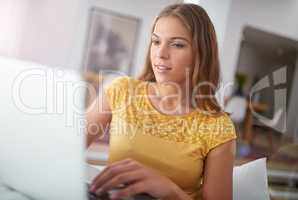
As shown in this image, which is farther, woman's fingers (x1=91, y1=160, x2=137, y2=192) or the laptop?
woman's fingers (x1=91, y1=160, x2=137, y2=192)

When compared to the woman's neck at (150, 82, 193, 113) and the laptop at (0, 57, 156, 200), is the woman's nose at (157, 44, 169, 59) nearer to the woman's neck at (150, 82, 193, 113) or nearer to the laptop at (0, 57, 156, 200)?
the woman's neck at (150, 82, 193, 113)

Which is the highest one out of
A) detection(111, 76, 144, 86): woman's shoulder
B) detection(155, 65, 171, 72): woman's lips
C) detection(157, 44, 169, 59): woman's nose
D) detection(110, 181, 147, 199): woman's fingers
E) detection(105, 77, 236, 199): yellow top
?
detection(157, 44, 169, 59): woman's nose

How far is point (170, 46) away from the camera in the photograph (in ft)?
1.22

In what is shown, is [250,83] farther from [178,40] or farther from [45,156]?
[45,156]

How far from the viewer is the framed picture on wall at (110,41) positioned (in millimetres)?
362

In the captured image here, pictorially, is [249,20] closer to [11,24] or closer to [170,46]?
[170,46]

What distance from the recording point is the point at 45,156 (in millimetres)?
253

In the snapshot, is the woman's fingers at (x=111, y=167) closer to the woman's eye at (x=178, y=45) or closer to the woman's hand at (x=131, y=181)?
the woman's hand at (x=131, y=181)

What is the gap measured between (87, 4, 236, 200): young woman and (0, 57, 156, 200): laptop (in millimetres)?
85

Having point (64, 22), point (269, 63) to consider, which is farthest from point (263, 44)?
point (64, 22)

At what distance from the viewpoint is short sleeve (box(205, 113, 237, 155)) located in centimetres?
38

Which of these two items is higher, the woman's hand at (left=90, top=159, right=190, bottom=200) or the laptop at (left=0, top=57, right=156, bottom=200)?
the laptop at (left=0, top=57, right=156, bottom=200)

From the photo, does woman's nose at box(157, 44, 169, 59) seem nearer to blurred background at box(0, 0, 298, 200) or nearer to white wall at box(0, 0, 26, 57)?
blurred background at box(0, 0, 298, 200)

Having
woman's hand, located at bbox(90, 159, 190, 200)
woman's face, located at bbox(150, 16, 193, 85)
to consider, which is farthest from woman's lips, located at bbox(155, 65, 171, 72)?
woman's hand, located at bbox(90, 159, 190, 200)
